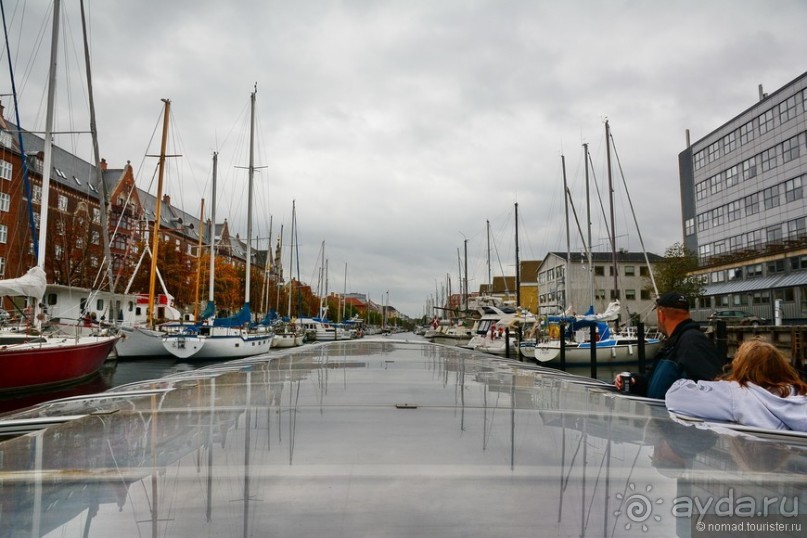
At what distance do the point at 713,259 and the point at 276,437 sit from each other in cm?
5049

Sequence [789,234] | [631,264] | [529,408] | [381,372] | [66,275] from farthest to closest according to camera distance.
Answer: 1. [631,264]
2. [789,234]
3. [66,275]
4. [381,372]
5. [529,408]

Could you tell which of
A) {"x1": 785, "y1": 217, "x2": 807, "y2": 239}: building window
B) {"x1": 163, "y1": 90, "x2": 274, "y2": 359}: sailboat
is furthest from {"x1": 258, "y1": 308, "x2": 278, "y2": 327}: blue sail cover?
{"x1": 785, "y1": 217, "x2": 807, "y2": 239}: building window

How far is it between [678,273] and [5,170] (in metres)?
51.9

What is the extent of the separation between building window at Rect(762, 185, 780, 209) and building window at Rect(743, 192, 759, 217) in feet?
2.97

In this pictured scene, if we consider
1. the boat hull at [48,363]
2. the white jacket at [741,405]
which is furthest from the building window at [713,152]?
the white jacket at [741,405]

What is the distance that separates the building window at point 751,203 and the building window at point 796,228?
358cm

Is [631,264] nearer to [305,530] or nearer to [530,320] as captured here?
[530,320]

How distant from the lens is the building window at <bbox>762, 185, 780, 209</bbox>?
3894 cm

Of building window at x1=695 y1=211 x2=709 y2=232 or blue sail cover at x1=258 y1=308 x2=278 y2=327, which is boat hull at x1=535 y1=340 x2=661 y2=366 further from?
building window at x1=695 y1=211 x2=709 y2=232

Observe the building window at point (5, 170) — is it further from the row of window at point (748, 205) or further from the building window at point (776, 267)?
the row of window at point (748, 205)

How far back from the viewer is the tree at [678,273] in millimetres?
39125

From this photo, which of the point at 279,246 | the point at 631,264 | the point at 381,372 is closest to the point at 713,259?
the point at 631,264

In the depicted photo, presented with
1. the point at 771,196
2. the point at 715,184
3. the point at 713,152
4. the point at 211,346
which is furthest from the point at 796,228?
the point at 211,346

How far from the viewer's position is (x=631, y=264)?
63.8 metres
